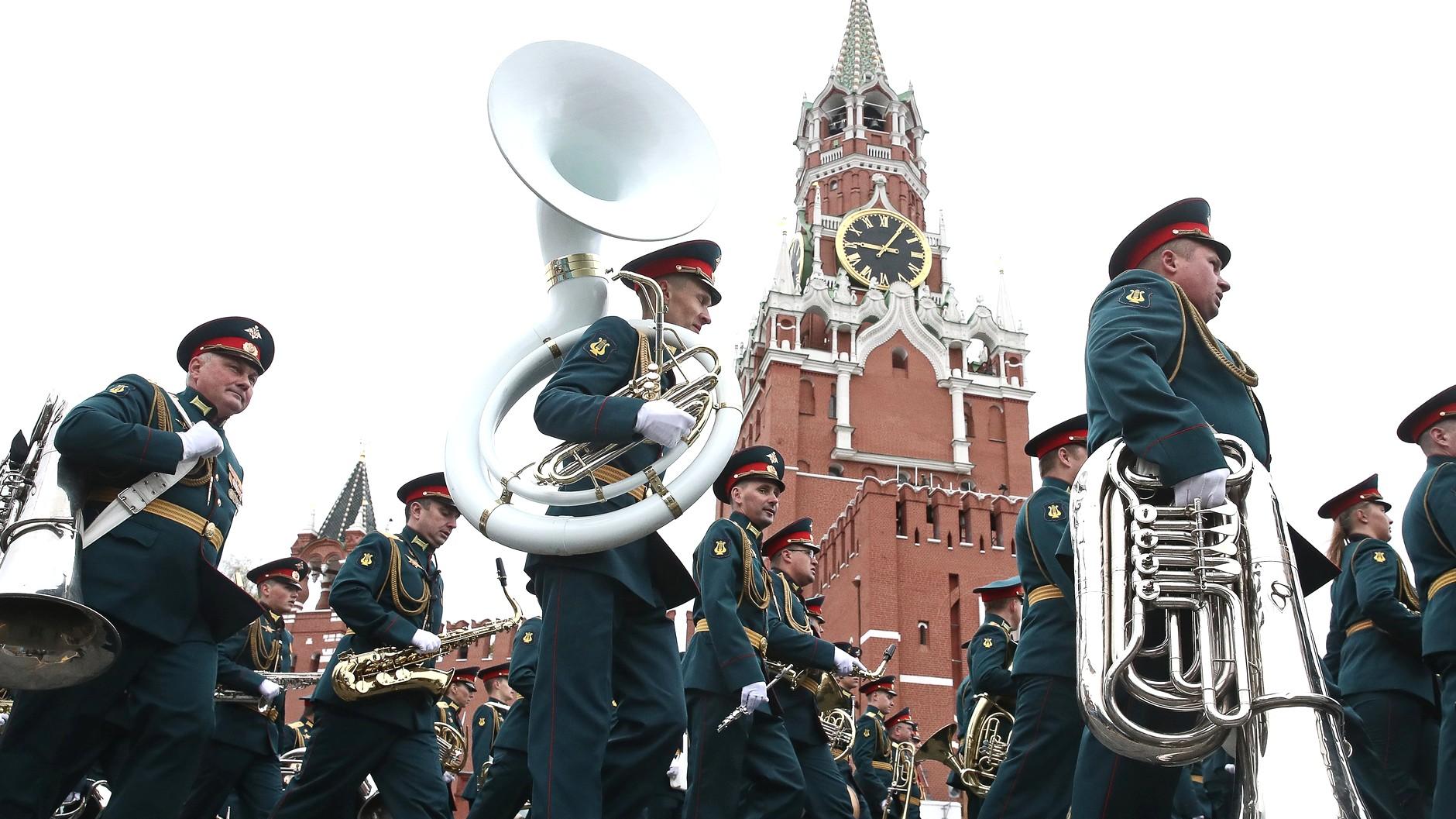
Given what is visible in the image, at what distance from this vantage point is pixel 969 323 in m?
58.3

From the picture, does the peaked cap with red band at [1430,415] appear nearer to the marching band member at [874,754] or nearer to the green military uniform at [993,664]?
the green military uniform at [993,664]

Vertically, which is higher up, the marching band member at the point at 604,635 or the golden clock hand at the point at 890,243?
the golden clock hand at the point at 890,243

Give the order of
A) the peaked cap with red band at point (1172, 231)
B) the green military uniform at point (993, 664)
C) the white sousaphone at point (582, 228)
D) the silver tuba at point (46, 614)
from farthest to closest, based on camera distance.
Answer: the green military uniform at point (993, 664) < the white sousaphone at point (582, 228) < the peaked cap with red band at point (1172, 231) < the silver tuba at point (46, 614)

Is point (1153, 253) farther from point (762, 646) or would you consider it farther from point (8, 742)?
point (8, 742)

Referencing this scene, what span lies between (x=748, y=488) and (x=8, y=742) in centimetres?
397

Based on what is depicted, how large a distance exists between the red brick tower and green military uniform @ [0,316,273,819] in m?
38.0

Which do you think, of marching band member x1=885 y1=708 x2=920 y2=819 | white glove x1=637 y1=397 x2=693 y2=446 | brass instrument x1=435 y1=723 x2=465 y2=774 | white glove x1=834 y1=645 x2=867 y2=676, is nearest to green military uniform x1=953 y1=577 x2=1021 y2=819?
white glove x1=834 y1=645 x2=867 y2=676

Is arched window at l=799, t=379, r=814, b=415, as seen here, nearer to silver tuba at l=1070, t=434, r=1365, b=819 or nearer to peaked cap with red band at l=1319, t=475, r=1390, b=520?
peaked cap with red band at l=1319, t=475, r=1390, b=520

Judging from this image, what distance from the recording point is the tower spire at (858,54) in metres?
68.7

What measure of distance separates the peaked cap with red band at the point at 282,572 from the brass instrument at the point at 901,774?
251 inches

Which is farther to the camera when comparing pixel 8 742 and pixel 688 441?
pixel 688 441

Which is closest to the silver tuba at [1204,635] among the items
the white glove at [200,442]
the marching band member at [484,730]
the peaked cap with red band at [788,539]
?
the white glove at [200,442]

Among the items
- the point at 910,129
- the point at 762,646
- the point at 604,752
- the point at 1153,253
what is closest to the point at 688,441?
the point at 604,752

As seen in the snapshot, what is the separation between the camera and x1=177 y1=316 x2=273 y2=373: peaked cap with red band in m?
5.59
